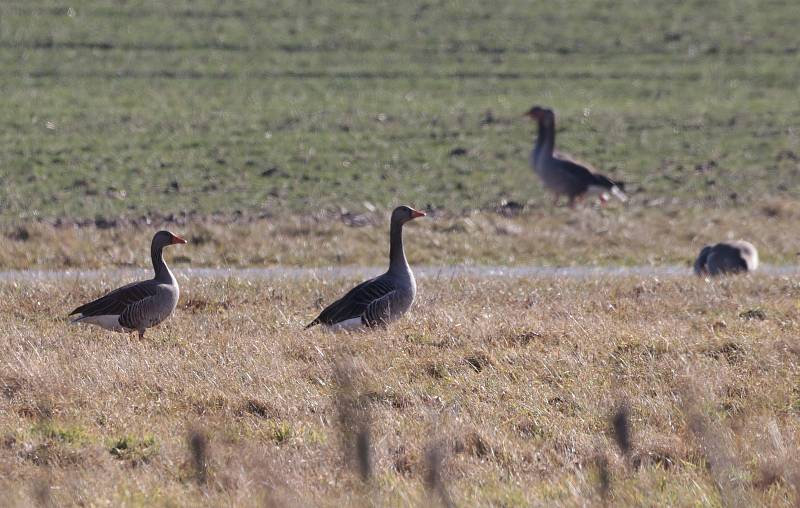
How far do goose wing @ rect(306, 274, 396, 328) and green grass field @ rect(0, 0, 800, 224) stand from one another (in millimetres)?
10687

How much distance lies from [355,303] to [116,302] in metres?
2.11

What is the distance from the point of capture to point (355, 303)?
11.1m

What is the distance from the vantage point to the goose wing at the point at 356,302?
11023mm

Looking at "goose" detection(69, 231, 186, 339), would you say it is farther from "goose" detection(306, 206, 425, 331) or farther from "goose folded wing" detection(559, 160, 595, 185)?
"goose folded wing" detection(559, 160, 595, 185)

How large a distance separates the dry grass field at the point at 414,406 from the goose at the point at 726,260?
2.87 m

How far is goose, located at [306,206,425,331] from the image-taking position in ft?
36.2

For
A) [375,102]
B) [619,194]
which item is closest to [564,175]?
[619,194]

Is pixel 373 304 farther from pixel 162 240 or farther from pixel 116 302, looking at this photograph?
pixel 162 240

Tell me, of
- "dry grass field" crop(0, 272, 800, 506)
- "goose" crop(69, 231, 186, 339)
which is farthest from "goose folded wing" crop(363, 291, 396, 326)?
"goose" crop(69, 231, 186, 339)

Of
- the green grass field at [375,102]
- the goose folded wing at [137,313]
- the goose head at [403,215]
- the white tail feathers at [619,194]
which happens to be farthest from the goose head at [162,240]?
the white tail feathers at [619,194]

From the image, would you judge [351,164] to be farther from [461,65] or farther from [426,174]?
[461,65]

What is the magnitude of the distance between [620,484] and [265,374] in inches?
126

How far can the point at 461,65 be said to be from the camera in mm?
44531

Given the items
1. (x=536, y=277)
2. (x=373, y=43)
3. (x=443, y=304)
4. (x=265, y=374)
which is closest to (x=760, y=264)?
(x=536, y=277)
